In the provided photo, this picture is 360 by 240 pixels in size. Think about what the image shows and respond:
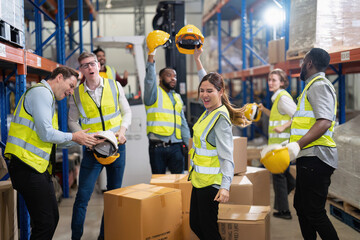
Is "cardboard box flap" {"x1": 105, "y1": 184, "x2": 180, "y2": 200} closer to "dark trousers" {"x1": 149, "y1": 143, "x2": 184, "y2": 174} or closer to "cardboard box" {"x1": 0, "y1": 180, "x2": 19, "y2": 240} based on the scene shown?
"dark trousers" {"x1": 149, "y1": 143, "x2": 184, "y2": 174}

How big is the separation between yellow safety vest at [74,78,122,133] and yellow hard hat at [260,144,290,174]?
158 centimetres

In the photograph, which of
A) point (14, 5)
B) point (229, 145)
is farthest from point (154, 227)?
point (14, 5)

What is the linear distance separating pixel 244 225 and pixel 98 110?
173cm

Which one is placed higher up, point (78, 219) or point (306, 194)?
point (306, 194)

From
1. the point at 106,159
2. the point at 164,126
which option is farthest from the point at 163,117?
the point at 106,159

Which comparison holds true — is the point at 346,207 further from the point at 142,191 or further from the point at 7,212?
the point at 7,212

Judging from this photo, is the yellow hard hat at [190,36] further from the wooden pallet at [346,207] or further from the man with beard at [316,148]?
the wooden pallet at [346,207]

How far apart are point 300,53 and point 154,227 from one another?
3153 millimetres

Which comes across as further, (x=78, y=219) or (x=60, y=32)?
(x=60, y=32)

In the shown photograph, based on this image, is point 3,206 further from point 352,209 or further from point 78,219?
point 352,209

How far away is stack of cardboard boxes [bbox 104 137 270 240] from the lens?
329 cm

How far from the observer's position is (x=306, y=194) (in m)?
3.07

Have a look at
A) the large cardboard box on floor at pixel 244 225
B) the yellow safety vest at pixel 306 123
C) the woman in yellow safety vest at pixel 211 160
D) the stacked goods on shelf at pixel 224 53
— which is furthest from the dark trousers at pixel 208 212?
the stacked goods on shelf at pixel 224 53

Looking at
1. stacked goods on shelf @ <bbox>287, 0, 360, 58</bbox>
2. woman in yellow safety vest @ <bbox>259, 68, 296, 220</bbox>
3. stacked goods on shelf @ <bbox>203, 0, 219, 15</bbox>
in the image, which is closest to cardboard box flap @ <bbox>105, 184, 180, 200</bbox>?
woman in yellow safety vest @ <bbox>259, 68, 296, 220</bbox>
